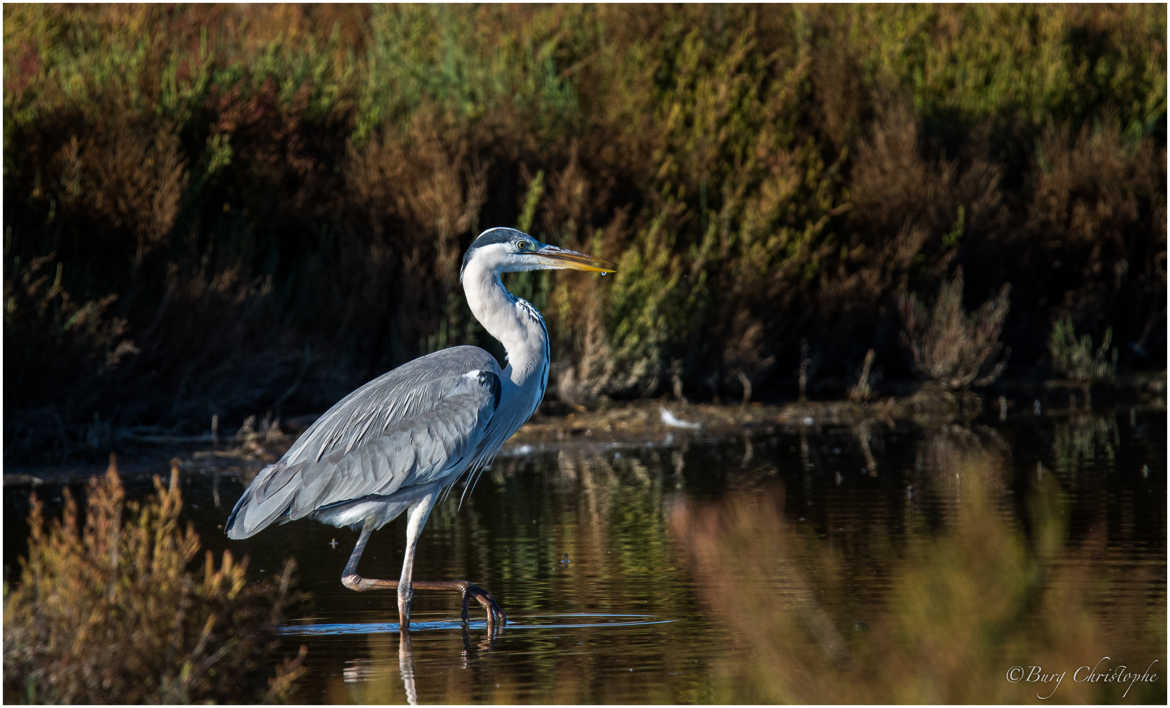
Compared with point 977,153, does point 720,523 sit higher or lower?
lower

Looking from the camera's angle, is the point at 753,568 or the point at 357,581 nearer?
the point at 357,581

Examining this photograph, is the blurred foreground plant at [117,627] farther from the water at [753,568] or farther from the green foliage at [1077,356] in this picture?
the green foliage at [1077,356]

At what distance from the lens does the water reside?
4.61m

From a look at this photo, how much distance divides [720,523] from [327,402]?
431cm

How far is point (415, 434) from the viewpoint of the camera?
6805mm

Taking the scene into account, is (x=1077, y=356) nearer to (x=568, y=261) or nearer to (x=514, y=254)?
(x=568, y=261)

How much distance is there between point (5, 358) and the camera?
32.2 ft

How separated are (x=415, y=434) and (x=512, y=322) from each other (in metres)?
0.71

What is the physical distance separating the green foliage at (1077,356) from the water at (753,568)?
2.22m

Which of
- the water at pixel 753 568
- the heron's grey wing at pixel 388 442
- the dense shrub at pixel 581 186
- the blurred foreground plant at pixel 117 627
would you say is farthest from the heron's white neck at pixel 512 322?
the dense shrub at pixel 581 186

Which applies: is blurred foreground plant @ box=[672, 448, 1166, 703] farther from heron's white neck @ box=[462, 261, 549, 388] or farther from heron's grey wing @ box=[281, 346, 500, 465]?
heron's grey wing @ box=[281, 346, 500, 465]

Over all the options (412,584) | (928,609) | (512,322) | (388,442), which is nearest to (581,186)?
(512,322)

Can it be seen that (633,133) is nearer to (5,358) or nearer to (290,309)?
(290,309)

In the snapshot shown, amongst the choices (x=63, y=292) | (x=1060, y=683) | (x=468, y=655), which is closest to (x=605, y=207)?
(x=63, y=292)
